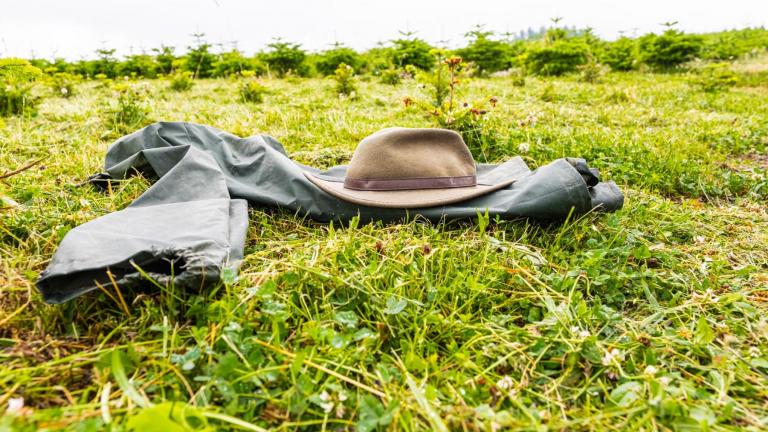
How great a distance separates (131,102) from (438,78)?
2.95 m

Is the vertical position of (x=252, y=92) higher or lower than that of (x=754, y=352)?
higher

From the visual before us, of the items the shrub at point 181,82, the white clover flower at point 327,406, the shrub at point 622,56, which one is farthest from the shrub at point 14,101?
the shrub at point 622,56

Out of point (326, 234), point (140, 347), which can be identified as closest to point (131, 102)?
point (326, 234)

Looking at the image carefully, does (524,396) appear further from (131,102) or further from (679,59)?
(679,59)

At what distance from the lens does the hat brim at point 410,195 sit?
207 cm

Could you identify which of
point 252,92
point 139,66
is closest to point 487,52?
point 252,92

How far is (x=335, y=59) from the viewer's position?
10.0 m

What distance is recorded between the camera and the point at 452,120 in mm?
3555

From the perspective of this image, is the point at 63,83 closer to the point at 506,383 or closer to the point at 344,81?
the point at 344,81

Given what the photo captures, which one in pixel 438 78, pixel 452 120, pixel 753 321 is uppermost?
pixel 438 78

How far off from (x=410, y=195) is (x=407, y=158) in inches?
8.1

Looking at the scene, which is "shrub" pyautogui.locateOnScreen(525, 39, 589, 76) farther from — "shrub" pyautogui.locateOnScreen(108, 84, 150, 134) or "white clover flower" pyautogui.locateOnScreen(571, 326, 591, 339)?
"white clover flower" pyautogui.locateOnScreen(571, 326, 591, 339)

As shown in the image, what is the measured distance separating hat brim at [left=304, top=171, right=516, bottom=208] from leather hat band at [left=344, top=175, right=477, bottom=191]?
2 cm

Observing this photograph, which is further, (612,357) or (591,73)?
(591,73)
